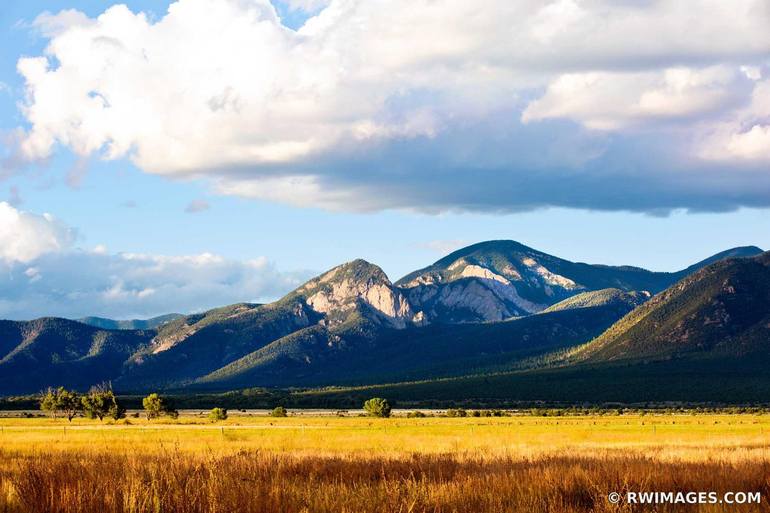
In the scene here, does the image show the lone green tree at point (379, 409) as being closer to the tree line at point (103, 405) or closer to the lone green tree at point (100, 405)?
the tree line at point (103, 405)

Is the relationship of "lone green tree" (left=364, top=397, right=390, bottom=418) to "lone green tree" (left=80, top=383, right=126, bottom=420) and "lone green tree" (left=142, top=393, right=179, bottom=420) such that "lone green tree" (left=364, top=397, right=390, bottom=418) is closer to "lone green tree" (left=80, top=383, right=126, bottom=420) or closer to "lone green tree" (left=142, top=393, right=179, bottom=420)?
"lone green tree" (left=142, top=393, right=179, bottom=420)

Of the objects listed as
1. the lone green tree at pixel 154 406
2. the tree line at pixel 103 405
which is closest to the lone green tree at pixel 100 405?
the tree line at pixel 103 405

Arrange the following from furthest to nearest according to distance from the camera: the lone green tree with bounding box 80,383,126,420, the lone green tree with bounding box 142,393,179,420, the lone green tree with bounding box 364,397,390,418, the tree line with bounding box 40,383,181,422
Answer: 1. the lone green tree with bounding box 142,393,179,420
2. the lone green tree with bounding box 364,397,390,418
3. the tree line with bounding box 40,383,181,422
4. the lone green tree with bounding box 80,383,126,420

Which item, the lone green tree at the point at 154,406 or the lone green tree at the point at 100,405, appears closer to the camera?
the lone green tree at the point at 100,405

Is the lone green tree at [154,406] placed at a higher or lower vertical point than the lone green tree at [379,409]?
higher

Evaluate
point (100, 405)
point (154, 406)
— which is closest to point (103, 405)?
point (100, 405)

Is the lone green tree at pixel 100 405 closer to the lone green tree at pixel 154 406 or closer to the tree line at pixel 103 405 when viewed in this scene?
the tree line at pixel 103 405

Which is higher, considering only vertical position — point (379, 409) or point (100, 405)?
point (100, 405)

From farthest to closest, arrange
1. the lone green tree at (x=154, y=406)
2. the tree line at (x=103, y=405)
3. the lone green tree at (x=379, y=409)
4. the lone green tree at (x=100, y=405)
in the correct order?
the lone green tree at (x=154, y=406) → the lone green tree at (x=379, y=409) → the tree line at (x=103, y=405) → the lone green tree at (x=100, y=405)

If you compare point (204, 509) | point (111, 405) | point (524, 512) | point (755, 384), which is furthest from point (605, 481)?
point (755, 384)

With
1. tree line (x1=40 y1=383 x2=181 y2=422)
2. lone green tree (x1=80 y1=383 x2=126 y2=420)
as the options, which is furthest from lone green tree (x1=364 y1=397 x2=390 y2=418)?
lone green tree (x1=80 y1=383 x2=126 y2=420)

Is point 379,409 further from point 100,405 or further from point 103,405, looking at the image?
point 100,405


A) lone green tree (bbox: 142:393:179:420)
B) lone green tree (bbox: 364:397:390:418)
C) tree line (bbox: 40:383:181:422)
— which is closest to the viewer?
tree line (bbox: 40:383:181:422)

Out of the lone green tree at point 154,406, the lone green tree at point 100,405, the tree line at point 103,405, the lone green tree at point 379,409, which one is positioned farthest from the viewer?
the lone green tree at point 154,406
